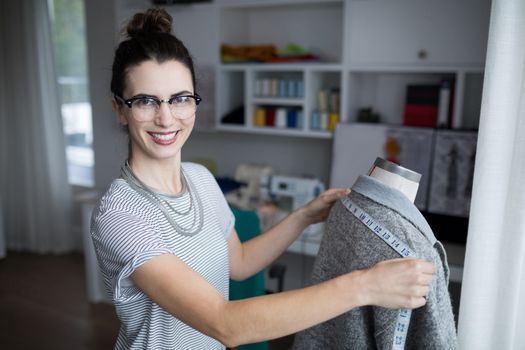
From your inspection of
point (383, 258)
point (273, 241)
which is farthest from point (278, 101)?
point (383, 258)

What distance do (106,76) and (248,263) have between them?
2.57 metres

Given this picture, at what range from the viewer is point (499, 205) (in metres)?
0.95

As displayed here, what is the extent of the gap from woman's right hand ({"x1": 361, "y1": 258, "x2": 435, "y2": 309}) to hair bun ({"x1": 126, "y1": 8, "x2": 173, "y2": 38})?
2.40 feet

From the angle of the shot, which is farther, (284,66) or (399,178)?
(284,66)

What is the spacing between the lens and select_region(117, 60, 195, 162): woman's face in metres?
1.06

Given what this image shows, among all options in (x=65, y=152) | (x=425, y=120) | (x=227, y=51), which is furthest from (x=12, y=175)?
(x=425, y=120)

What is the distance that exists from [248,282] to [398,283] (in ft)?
3.59

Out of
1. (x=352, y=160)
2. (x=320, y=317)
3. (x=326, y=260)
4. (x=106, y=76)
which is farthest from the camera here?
(x=106, y=76)

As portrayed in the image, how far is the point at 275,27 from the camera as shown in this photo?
2949 millimetres

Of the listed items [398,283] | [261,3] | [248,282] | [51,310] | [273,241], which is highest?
[261,3]

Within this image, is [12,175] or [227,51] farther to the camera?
[12,175]

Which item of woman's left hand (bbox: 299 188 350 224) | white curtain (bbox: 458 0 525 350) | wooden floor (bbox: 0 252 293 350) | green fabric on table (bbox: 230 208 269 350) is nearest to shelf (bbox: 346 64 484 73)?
green fabric on table (bbox: 230 208 269 350)

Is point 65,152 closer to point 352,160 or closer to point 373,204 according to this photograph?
point 352,160

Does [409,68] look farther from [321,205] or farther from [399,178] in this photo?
[399,178]
